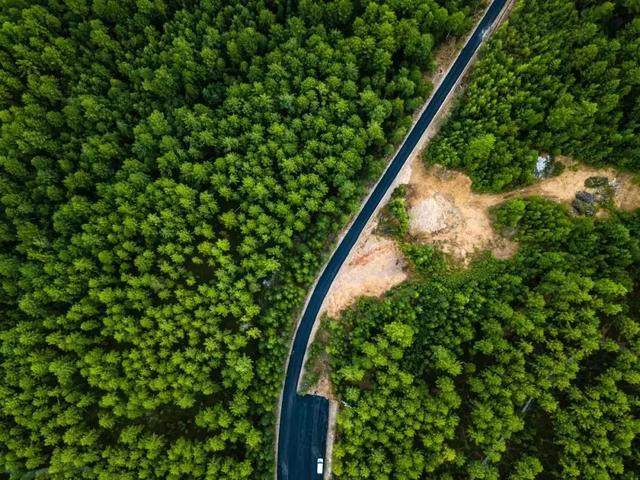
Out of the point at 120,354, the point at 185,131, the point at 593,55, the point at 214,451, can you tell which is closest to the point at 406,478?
the point at 214,451

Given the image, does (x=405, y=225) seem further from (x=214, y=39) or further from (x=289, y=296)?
(x=214, y=39)

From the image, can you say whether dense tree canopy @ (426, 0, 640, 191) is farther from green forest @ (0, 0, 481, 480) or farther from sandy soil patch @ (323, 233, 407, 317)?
sandy soil patch @ (323, 233, 407, 317)

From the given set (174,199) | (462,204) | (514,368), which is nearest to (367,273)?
(462,204)

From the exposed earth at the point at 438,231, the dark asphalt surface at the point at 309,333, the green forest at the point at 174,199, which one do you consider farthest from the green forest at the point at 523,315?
the green forest at the point at 174,199

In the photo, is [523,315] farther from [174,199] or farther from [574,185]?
[174,199]

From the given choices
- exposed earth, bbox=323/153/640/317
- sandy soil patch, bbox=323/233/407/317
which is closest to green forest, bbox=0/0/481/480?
sandy soil patch, bbox=323/233/407/317

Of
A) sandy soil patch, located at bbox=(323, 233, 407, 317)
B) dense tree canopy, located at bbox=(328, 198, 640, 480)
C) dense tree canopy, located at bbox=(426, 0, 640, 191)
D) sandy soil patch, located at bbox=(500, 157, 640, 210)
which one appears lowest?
dense tree canopy, located at bbox=(328, 198, 640, 480)
